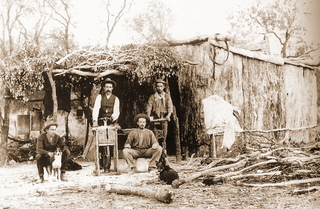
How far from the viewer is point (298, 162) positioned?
4230 millimetres

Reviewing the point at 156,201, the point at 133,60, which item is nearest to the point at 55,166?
the point at 156,201

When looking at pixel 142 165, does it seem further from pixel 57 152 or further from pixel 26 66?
pixel 26 66

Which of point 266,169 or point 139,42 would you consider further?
point 139,42

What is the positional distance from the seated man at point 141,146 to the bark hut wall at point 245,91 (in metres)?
1.68

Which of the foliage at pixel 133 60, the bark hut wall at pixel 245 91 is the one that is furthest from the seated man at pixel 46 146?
the bark hut wall at pixel 245 91

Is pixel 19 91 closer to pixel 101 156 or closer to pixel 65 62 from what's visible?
pixel 65 62

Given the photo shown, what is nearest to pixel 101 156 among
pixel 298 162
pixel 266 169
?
pixel 266 169

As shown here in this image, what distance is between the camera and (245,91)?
7164mm

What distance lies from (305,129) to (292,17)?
356 cm

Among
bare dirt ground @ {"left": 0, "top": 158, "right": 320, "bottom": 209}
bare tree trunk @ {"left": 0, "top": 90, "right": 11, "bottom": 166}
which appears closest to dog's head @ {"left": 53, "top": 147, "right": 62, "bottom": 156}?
bare dirt ground @ {"left": 0, "top": 158, "right": 320, "bottom": 209}

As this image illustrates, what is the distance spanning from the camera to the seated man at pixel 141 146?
5520 millimetres

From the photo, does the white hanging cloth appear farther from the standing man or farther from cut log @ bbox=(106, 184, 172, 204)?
cut log @ bbox=(106, 184, 172, 204)

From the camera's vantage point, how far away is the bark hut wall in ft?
23.0

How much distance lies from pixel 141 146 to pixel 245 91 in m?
2.60
